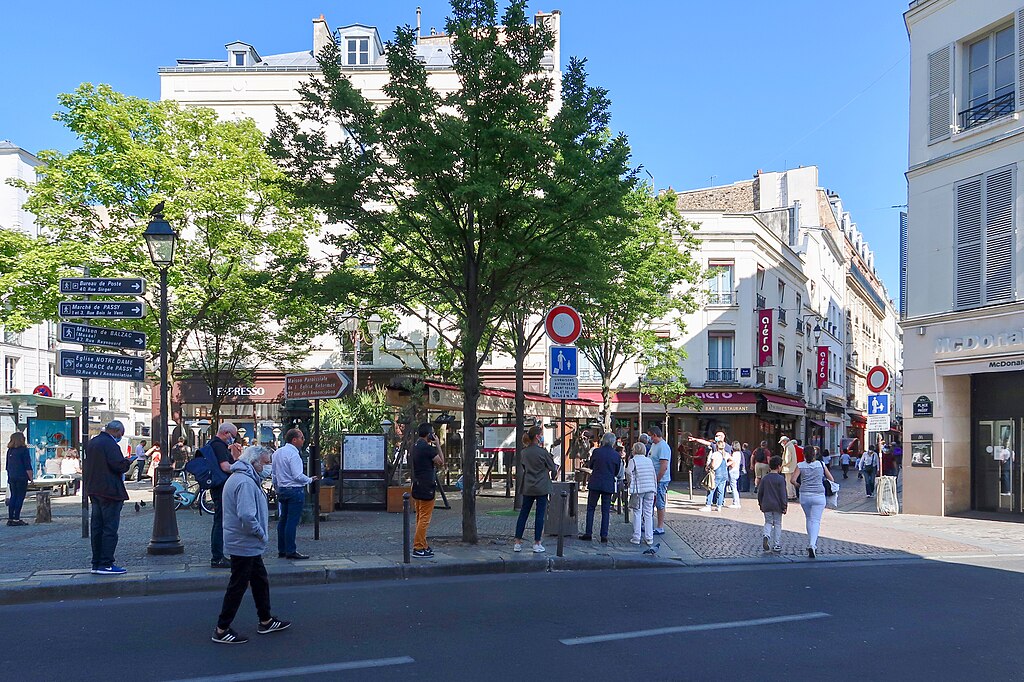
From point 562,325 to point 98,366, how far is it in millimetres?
6442

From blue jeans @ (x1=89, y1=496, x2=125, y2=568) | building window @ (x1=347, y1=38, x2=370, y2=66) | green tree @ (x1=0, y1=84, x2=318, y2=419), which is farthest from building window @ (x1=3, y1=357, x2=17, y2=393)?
blue jeans @ (x1=89, y1=496, x2=125, y2=568)

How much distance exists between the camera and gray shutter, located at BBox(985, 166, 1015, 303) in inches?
703

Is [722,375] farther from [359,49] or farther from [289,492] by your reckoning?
[289,492]

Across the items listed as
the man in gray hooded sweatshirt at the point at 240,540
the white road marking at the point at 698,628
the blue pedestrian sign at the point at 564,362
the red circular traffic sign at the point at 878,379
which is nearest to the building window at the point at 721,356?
the red circular traffic sign at the point at 878,379

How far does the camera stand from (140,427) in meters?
50.3

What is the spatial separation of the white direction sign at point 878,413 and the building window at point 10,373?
115 feet

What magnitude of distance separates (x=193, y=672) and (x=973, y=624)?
21.8ft

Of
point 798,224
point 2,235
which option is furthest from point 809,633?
point 798,224

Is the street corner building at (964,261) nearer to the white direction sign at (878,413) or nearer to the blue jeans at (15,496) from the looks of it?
the white direction sign at (878,413)

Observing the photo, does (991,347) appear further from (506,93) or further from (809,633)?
(809,633)

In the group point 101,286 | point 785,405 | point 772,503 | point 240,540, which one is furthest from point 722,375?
point 240,540

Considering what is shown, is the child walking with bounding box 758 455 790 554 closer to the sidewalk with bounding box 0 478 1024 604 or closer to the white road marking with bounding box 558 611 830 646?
the sidewalk with bounding box 0 478 1024 604

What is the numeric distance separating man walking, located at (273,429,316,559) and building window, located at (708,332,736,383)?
30.3 m

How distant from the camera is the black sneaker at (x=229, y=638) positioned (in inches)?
276
